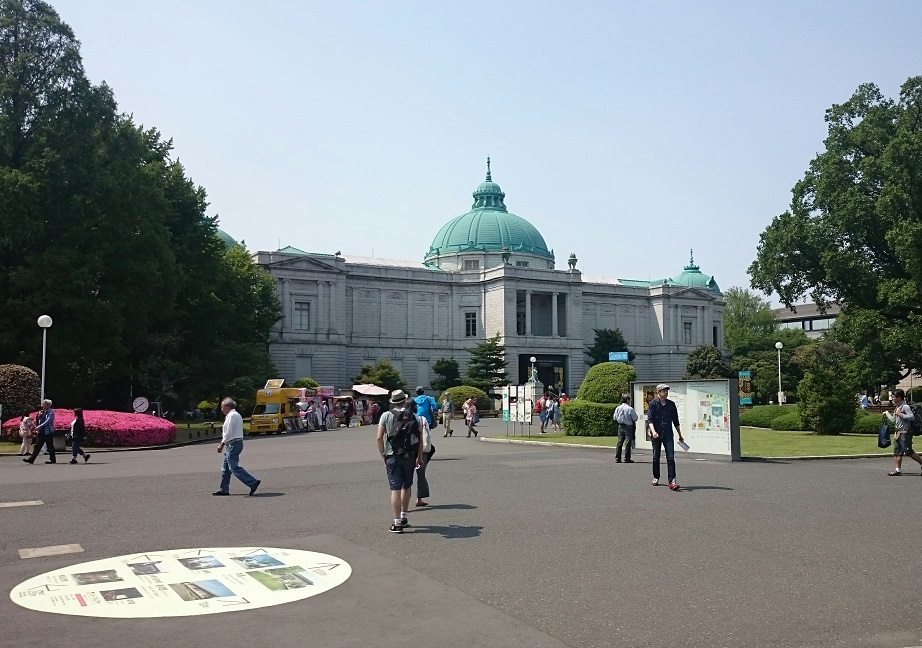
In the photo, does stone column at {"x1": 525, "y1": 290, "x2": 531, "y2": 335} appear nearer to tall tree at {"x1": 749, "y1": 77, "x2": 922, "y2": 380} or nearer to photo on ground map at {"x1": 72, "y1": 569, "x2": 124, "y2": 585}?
tall tree at {"x1": 749, "y1": 77, "x2": 922, "y2": 380}

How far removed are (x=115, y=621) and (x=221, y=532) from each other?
4273 millimetres

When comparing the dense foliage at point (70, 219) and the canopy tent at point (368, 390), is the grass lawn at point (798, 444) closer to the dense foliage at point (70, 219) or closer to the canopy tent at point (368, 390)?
the dense foliage at point (70, 219)

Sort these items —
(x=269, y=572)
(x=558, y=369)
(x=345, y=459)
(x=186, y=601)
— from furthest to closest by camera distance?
1. (x=558, y=369)
2. (x=345, y=459)
3. (x=269, y=572)
4. (x=186, y=601)

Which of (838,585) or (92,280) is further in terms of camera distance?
(92,280)

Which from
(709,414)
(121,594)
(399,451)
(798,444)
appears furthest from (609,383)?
(121,594)

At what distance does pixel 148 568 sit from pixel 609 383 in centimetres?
2629

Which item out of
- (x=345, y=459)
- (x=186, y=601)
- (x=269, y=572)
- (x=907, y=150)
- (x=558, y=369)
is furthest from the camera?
(x=558, y=369)

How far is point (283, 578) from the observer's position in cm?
868

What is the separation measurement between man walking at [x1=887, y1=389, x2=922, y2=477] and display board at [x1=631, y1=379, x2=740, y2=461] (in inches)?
159

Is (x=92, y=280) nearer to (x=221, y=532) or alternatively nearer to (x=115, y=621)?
(x=221, y=532)

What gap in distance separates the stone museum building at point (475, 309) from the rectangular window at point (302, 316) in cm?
10

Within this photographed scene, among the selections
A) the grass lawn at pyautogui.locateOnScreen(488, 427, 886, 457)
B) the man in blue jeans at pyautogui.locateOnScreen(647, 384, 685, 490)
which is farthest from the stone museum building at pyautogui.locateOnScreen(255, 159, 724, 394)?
the man in blue jeans at pyautogui.locateOnScreen(647, 384, 685, 490)

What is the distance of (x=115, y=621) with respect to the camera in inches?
284

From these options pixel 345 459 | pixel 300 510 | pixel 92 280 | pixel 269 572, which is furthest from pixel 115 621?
pixel 92 280
